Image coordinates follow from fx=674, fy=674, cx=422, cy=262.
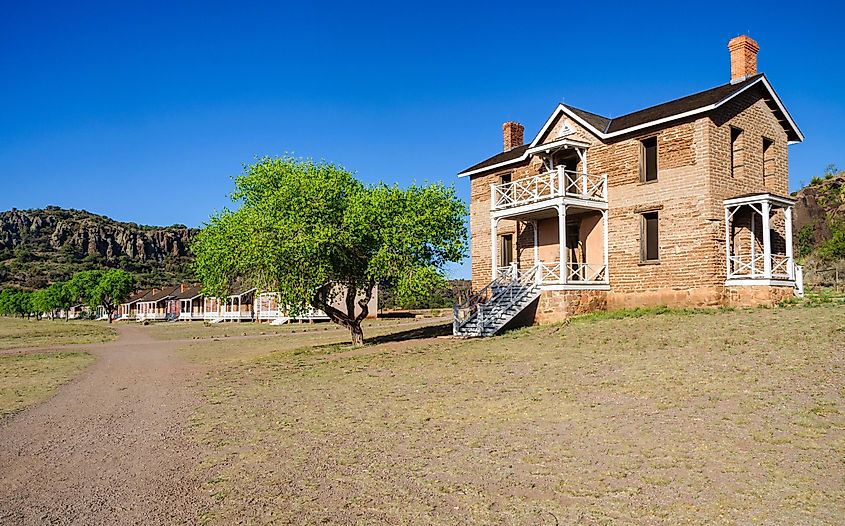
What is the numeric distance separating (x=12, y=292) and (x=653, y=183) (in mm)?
141815

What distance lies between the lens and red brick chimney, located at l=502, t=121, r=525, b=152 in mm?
33406

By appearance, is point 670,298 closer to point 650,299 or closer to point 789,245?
point 650,299

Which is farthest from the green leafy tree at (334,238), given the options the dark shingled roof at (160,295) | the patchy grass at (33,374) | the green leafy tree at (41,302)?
the green leafy tree at (41,302)

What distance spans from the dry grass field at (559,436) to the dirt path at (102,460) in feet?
1.42

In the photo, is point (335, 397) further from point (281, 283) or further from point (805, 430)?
point (281, 283)

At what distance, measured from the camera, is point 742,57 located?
83.9ft

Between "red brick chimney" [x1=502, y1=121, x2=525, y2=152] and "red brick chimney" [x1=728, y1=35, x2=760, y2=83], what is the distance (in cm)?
1056

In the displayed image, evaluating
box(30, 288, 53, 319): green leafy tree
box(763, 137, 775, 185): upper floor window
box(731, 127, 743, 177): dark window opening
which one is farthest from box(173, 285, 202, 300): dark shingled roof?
box(731, 127, 743, 177): dark window opening

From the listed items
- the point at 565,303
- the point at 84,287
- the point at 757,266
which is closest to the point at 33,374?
the point at 565,303

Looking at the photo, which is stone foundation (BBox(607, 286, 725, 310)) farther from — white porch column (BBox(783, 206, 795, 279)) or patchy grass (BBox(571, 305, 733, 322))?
white porch column (BBox(783, 206, 795, 279))

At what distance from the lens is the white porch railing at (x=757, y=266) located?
909 inches

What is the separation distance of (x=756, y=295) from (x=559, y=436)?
15695 millimetres

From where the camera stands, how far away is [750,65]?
25734 millimetres

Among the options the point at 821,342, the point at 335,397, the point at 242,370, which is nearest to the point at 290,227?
the point at 242,370
